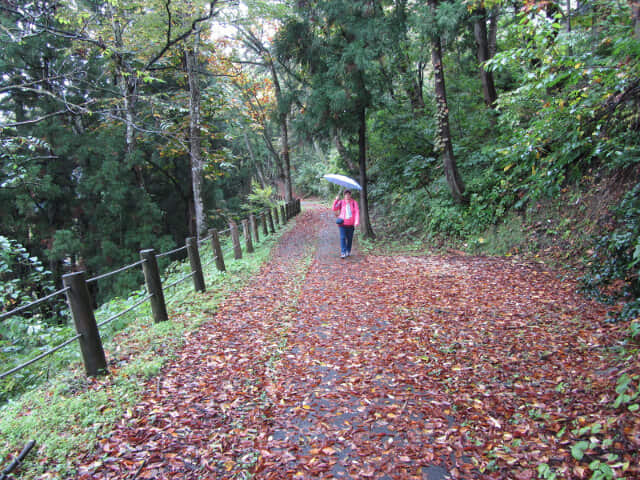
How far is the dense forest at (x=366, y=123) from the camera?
18.4ft

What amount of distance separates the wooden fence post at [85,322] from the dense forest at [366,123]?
2.12 m

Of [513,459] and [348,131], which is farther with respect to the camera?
[348,131]

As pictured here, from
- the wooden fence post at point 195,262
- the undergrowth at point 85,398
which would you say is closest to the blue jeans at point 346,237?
the wooden fence post at point 195,262

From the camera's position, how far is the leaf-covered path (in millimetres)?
2619

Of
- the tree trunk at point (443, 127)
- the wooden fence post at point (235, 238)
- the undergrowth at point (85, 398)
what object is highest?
the tree trunk at point (443, 127)

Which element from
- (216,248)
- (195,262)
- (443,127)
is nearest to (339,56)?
(443,127)

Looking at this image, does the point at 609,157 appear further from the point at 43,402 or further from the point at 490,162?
the point at 43,402

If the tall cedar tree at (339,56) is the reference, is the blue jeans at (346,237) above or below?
below

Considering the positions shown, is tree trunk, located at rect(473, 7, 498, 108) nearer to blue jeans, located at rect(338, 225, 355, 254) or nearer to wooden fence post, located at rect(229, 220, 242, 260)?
blue jeans, located at rect(338, 225, 355, 254)

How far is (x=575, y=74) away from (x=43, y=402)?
7.28m

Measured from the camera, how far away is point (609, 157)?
6.11 m

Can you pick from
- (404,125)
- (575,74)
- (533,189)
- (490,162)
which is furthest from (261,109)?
(575,74)

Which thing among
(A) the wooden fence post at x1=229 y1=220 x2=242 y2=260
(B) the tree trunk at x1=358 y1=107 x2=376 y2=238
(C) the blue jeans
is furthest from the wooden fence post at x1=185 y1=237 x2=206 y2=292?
(B) the tree trunk at x1=358 y1=107 x2=376 y2=238

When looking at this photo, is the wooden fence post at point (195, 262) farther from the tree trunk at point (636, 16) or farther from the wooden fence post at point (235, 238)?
the tree trunk at point (636, 16)
